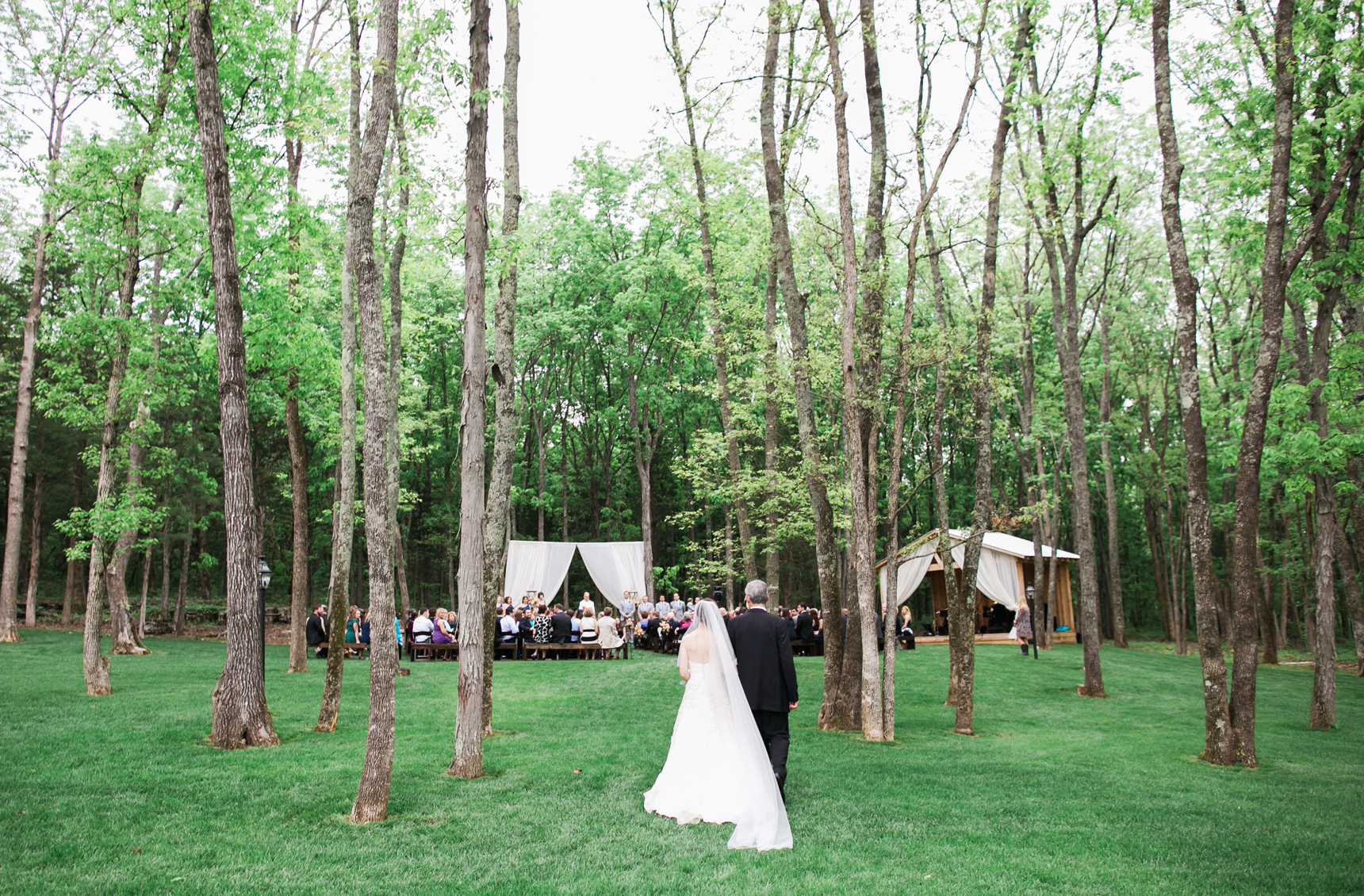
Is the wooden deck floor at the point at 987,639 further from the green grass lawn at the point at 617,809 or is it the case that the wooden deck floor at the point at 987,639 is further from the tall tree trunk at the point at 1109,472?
the green grass lawn at the point at 617,809

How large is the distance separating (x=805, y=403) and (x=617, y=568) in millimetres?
14199

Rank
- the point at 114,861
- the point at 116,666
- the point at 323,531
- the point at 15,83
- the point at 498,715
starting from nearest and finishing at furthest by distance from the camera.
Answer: the point at 114,861 < the point at 498,715 < the point at 116,666 < the point at 15,83 < the point at 323,531

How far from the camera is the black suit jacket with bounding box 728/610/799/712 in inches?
239

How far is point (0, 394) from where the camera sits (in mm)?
22141

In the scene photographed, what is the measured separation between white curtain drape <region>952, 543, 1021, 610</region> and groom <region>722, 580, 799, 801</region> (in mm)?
20047

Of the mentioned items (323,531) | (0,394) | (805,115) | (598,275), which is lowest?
(323,531)

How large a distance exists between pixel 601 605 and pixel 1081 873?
93.8 feet

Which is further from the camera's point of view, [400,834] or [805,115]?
[805,115]

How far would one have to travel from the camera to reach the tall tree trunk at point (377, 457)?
5383mm

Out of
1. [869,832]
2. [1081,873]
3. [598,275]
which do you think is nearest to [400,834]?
[869,832]

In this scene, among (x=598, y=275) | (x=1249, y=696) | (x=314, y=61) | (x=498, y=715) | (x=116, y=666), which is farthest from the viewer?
(x=598, y=275)

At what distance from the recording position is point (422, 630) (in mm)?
16922

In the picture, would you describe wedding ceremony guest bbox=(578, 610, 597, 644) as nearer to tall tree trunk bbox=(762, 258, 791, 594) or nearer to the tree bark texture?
tall tree trunk bbox=(762, 258, 791, 594)

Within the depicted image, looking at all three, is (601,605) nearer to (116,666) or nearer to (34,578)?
(34,578)
